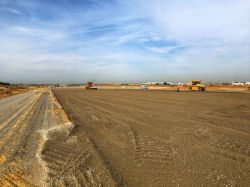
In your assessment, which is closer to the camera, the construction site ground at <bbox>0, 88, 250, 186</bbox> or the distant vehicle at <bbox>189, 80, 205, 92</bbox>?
the construction site ground at <bbox>0, 88, 250, 186</bbox>

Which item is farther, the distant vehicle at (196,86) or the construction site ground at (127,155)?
the distant vehicle at (196,86)

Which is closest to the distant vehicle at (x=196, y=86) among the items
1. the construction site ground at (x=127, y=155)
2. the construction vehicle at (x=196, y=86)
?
the construction vehicle at (x=196, y=86)

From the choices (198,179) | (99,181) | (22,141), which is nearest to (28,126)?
(22,141)

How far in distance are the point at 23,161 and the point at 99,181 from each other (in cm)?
260

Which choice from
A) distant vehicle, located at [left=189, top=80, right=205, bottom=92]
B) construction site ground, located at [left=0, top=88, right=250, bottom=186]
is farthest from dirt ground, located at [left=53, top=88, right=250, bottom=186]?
distant vehicle, located at [left=189, top=80, right=205, bottom=92]

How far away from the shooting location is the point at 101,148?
8531 mm

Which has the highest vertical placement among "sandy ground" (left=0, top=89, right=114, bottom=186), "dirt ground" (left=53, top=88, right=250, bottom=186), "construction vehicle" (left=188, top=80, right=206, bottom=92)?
"construction vehicle" (left=188, top=80, right=206, bottom=92)

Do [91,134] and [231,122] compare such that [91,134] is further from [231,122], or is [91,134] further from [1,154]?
[231,122]

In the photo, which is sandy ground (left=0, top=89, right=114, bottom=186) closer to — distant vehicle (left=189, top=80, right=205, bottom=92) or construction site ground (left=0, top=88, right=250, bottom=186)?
construction site ground (left=0, top=88, right=250, bottom=186)

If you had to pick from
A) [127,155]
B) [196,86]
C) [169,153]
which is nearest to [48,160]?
[127,155]

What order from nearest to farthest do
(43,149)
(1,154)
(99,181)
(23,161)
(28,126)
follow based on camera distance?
(99,181) < (23,161) < (1,154) < (43,149) < (28,126)

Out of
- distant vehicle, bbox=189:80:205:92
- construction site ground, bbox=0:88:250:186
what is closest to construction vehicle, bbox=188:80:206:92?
distant vehicle, bbox=189:80:205:92

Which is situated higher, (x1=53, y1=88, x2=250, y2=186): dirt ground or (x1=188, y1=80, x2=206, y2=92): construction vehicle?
(x1=188, y1=80, x2=206, y2=92): construction vehicle

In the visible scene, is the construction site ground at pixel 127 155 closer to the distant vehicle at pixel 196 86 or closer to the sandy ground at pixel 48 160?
the sandy ground at pixel 48 160
